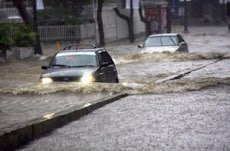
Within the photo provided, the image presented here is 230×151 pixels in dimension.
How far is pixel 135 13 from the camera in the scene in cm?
5556

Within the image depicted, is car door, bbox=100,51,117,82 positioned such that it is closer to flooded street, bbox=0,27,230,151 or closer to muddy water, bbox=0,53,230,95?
muddy water, bbox=0,53,230,95

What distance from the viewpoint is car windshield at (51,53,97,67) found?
50.5 ft

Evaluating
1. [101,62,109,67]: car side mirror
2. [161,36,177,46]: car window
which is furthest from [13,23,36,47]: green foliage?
[101,62,109,67]: car side mirror

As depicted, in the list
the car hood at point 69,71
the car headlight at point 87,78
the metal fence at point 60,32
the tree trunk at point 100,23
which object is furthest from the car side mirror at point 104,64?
the tree trunk at point 100,23

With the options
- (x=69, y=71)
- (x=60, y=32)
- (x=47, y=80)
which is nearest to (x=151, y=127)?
(x=69, y=71)

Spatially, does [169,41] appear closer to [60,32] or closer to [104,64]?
[104,64]

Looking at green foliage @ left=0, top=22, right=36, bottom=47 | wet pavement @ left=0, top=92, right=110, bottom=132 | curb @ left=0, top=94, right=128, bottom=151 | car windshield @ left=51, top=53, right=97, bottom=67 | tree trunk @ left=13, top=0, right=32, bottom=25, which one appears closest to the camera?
curb @ left=0, top=94, right=128, bottom=151

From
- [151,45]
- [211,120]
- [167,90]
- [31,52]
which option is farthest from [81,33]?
[211,120]

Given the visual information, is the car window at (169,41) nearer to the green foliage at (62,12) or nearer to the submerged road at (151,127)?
the green foliage at (62,12)

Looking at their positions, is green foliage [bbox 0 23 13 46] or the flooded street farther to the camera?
green foliage [bbox 0 23 13 46]

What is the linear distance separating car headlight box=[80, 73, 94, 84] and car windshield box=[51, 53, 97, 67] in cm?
70

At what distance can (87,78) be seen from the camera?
14609 mm

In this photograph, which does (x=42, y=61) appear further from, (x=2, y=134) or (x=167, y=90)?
(x=2, y=134)

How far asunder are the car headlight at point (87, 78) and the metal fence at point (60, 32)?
74.8 ft
